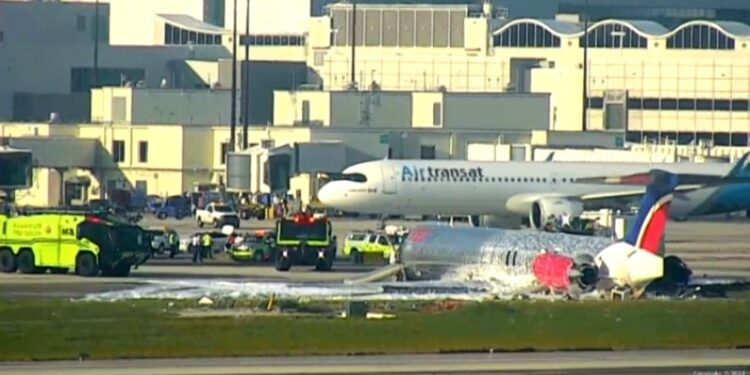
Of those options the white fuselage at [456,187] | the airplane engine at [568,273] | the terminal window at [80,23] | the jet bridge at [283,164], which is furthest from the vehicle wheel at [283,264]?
the terminal window at [80,23]

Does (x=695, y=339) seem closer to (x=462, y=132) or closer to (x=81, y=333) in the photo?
(x=81, y=333)

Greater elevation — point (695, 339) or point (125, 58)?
point (125, 58)

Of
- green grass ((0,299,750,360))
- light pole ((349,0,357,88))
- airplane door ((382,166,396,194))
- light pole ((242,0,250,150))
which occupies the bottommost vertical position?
green grass ((0,299,750,360))

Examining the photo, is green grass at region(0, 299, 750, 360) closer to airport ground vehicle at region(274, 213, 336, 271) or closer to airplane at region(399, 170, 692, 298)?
airplane at region(399, 170, 692, 298)

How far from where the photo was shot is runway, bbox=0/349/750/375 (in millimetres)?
44250

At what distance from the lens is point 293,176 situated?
120500 millimetres

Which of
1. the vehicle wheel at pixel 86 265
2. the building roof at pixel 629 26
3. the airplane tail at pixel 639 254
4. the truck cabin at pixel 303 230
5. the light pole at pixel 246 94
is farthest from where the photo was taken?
the building roof at pixel 629 26

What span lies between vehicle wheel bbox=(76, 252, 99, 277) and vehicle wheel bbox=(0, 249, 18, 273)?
2165 millimetres

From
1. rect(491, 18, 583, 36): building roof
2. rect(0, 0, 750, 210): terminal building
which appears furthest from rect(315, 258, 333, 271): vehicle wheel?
rect(491, 18, 583, 36): building roof

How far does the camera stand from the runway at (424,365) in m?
44.2

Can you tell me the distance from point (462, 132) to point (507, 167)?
25797 mm

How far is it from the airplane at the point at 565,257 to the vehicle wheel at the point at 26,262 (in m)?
12.4

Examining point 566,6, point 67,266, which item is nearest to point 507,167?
point 67,266

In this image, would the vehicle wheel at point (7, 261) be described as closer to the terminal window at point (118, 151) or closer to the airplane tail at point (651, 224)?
the airplane tail at point (651, 224)
